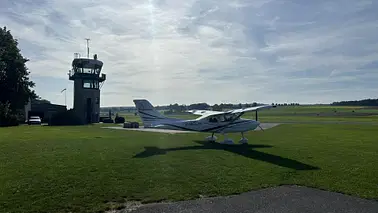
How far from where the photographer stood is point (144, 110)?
19.9 metres

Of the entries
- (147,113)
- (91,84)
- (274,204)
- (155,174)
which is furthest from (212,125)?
(91,84)

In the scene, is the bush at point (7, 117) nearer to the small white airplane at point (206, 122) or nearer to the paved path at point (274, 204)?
the small white airplane at point (206, 122)

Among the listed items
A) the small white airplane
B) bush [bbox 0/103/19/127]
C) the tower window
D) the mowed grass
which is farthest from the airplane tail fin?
the tower window

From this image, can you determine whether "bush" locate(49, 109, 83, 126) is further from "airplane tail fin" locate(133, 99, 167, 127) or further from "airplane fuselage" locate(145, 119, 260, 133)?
"airplane fuselage" locate(145, 119, 260, 133)

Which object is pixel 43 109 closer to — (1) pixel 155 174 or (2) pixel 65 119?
(2) pixel 65 119

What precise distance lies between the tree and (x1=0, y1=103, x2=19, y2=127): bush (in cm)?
122

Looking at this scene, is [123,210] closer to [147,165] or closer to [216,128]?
[147,165]

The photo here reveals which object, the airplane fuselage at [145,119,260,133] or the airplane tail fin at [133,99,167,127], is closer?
the airplane fuselage at [145,119,260,133]

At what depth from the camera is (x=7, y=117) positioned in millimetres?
41281

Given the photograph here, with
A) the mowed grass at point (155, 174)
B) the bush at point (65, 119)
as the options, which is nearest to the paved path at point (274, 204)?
the mowed grass at point (155, 174)

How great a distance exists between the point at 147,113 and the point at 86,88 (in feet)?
112

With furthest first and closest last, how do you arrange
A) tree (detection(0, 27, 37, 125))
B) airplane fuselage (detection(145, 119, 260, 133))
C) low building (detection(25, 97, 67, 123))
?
low building (detection(25, 97, 67, 123)) → tree (detection(0, 27, 37, 125)) → airplane fuselage (detection(145, 119, 260, 133))

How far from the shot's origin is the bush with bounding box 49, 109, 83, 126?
A: 4641 cm

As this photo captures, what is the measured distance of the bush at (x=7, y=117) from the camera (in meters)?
40.7
